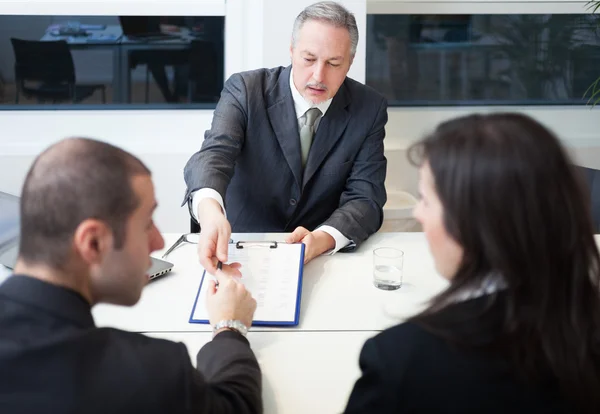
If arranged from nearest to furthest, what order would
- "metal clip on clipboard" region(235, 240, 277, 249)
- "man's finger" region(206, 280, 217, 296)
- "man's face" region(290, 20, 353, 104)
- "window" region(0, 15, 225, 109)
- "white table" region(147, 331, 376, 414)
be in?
"white table" region(147, 331, 376, 414) → "man's finger" region(206, 280, 217, 296) → "metal clip on clipboard" region(235, 240, 277, 249) → "man's face" region(290, 20, 353, 104) → "window" region(0, 15, 225, 109)

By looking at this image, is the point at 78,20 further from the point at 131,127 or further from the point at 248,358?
the point at 248,358

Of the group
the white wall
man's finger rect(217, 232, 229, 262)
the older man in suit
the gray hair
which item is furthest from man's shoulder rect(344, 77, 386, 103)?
man's finger rect(217, 232, 229, 262)

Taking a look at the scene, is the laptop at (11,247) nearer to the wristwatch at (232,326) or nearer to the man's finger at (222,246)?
the man's finger at (222,246)

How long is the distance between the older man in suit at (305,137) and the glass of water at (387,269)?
40 cm

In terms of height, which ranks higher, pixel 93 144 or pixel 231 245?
pixel 93 144

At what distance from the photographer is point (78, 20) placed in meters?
3.32

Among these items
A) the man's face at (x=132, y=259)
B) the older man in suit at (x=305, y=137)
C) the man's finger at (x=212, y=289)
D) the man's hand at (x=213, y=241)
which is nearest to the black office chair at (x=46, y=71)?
the older man in suit at (x=305, y=137)

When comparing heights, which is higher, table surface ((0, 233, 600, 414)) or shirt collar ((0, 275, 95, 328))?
shirt collar ((0, 275, 95, 328))

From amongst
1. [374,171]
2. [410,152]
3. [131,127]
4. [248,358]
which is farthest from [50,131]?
[410,152]

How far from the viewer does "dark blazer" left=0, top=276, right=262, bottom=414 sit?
0.86 m

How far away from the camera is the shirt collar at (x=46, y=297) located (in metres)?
0.92

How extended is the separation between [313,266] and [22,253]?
1.01m

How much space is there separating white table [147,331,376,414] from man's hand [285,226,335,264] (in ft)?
1.47

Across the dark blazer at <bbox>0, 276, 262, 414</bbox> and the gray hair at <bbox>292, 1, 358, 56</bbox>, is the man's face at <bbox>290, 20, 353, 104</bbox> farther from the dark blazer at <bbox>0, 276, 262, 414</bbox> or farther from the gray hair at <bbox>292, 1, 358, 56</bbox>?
the dark blazer at <bbox>0, 276, 262, 414</bbox>
